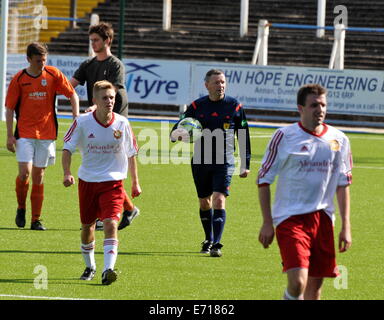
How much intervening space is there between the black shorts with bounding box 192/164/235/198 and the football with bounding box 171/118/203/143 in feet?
1.25

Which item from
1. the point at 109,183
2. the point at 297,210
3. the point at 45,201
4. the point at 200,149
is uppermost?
the point at 45,201

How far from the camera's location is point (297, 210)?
7719mm

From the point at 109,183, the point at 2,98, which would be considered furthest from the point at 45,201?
the point at 2,98

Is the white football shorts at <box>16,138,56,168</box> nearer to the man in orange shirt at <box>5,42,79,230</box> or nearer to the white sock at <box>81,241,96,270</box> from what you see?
the man in orange shirt at <box>5,42,79,230</box>

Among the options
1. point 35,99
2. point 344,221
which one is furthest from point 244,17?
point 344,221

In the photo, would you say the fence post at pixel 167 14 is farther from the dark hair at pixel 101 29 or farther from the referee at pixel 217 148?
the referee at pixel 217 148

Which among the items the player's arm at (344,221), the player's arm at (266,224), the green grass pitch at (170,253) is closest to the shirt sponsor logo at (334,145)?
the player's arm at (344,221)

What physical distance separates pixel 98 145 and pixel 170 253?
7.05 feet

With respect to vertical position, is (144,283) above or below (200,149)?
below

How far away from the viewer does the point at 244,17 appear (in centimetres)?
3709

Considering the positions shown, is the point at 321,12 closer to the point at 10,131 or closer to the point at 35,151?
the point at 35,151

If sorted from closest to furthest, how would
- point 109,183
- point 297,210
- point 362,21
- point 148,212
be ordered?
point 297,210
point 109,183
point 148,212
point 362,21

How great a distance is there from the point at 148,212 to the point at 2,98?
554 inches
